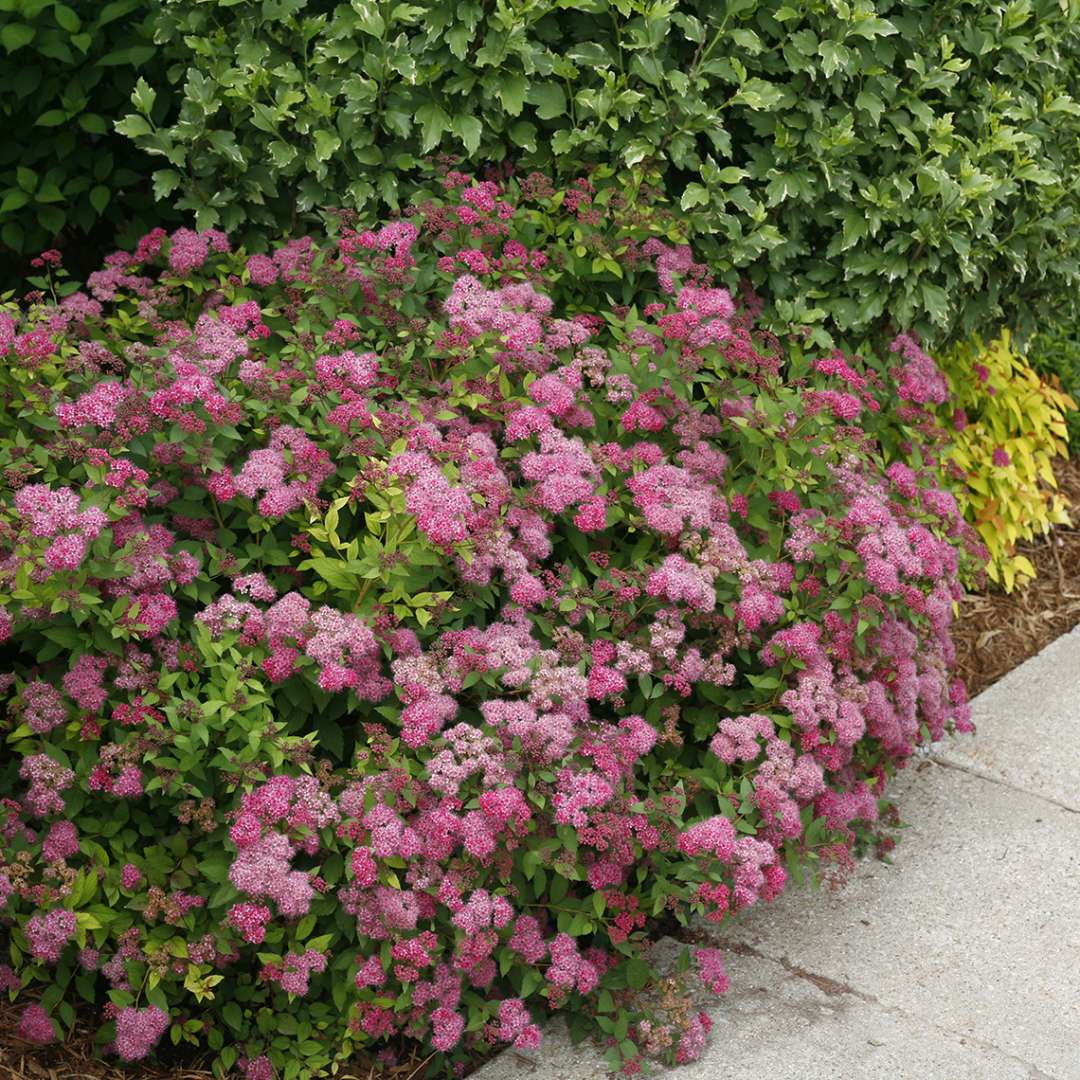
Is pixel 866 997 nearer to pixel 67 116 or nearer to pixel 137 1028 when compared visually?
pixel 137 1028

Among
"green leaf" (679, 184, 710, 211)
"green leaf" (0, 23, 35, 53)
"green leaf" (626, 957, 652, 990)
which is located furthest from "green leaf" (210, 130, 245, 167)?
"green leaf" (626, 957, 652, 990)

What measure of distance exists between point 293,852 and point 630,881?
925 millimetres

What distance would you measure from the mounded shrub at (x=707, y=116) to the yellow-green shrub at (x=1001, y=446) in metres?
0.79

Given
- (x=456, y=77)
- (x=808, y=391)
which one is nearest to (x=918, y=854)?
(x=808, y=391)

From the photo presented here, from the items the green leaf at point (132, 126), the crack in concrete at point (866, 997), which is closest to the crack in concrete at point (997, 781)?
the crack in concrete at point (866, 997)

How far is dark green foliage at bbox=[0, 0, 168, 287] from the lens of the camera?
410cm

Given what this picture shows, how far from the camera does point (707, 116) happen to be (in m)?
3.79

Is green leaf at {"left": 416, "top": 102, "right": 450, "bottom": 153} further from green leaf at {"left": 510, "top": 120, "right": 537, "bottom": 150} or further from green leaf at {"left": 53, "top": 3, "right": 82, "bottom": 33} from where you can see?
green leaf at {"left": 53, "top": 3, "right": 82, "bottom": 33}

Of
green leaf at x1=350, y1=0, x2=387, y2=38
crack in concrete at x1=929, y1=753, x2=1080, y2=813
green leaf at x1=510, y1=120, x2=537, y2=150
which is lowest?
crack in concrete at x1=929, y1=753, x2=1080, y2=813

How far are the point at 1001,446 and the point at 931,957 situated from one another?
2541 mm

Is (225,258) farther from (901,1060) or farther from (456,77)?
(901,1060)

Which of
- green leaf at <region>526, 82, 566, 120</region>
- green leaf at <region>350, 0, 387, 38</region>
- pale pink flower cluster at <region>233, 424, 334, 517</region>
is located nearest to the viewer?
pale pink flower cluster at <region>233, 424, 334, 517</region>

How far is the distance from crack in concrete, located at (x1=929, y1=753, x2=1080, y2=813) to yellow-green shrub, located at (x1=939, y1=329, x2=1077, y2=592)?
1164 mm

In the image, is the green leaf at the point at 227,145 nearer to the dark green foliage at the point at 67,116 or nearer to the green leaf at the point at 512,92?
the dark green foliage at the point at 67,116
